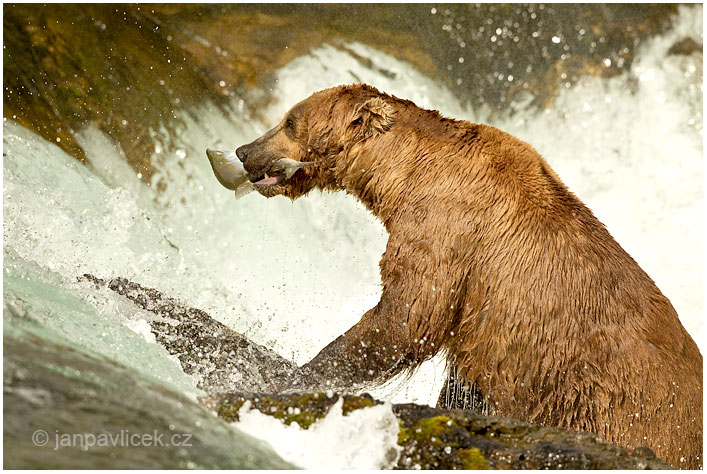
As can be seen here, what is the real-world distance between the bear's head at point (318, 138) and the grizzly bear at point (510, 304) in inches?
2.6

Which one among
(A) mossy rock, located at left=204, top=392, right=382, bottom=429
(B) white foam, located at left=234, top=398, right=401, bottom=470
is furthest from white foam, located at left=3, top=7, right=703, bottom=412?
(B) white foam, located at left=234, top=398, right=401, bottom=470

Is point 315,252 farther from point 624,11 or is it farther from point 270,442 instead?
point 270,442

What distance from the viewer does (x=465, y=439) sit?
3891mm

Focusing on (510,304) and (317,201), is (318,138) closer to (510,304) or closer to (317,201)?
(510,304)

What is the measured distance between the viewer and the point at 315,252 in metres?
9.91

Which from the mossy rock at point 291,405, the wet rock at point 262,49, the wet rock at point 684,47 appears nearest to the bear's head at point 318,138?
the mossy rock at point 291,405

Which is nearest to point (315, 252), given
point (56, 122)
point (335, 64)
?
point (335, 64)

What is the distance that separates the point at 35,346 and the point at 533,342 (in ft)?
8.56

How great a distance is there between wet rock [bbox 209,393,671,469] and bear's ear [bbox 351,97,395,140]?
6.84 ft

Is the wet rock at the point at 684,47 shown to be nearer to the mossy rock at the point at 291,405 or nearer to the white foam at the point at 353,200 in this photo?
the white foam at the point at 353,200

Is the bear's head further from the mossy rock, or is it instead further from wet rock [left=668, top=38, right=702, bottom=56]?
wet rock [left=668, top=38, right=702, bottom=56]

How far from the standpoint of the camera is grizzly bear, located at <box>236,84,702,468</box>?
184 inches

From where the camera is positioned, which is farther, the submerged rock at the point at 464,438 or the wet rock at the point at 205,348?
the wet rock at the point at 205,348

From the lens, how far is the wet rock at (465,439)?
3.78 m
